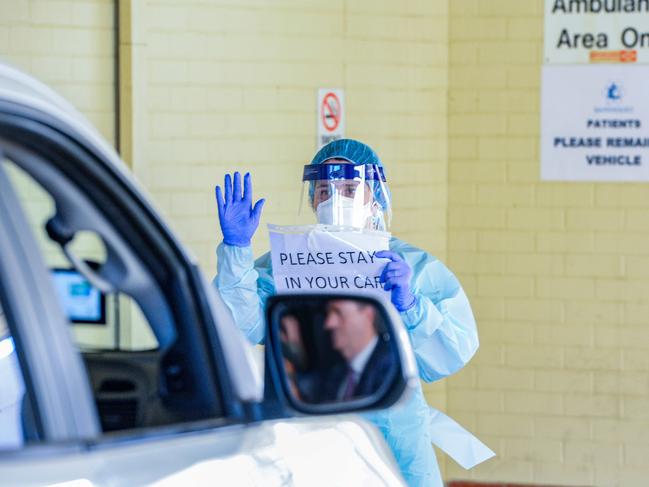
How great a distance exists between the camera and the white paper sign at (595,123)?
720 cm

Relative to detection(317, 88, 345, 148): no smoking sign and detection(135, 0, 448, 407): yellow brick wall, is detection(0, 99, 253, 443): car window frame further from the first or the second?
detection(317, 88, 345, 148): no smoking sign

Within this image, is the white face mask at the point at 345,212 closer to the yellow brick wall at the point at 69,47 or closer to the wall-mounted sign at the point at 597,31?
the yellow brick wall at the point at 69,47

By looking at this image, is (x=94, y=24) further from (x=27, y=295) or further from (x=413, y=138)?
(x=27, y=295)

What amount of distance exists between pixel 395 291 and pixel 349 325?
193 cm

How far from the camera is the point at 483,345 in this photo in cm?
734

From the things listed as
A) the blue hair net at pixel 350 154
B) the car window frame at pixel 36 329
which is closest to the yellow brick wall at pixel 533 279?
the blue hair net at pixel 350 154

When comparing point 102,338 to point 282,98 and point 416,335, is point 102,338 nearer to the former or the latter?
point 416,335

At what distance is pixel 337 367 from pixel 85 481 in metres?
0.45

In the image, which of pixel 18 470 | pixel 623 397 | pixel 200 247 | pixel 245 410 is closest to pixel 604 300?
pixel 623 397

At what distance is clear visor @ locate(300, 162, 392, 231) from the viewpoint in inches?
175

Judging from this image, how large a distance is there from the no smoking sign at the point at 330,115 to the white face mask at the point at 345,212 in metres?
2.41

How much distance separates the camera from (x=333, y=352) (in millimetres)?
2131

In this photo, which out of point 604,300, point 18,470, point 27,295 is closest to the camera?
point 18,470

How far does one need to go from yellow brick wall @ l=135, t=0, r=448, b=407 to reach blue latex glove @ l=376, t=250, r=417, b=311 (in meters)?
2.43
